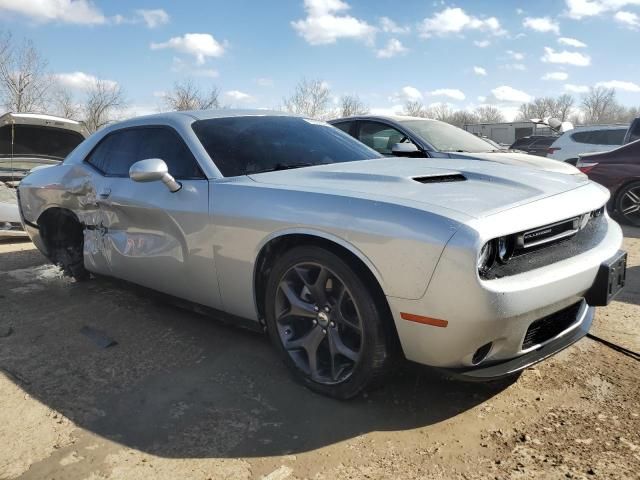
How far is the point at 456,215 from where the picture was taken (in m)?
2.17

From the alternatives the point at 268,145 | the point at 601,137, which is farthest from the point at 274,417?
the point at 601,137

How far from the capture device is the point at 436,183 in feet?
8.88

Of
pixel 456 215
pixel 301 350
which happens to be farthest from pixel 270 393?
pixel 456 215

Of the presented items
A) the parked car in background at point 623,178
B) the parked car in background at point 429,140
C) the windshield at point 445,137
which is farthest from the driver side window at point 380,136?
the parked car in background at point 623,178

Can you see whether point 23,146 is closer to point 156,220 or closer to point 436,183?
point 156,220

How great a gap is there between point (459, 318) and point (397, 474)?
0.67 metres

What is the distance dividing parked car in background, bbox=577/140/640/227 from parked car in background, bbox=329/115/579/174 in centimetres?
174

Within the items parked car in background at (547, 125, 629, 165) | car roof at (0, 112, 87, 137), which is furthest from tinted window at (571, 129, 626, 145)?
car roof at (0, 112, 87, 137)

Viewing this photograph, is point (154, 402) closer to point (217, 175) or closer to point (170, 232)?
point (170, 232)

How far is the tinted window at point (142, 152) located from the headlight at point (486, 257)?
5.91 feet

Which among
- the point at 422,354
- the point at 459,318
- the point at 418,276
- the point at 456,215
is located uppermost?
the point at 456,215

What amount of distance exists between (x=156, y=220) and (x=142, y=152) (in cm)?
70

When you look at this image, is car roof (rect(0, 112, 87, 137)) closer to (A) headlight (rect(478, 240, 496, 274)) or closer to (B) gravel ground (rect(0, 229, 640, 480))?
(B) gravel ground (rect(0, 229, 640, 480))

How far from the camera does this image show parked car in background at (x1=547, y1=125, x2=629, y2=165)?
11656mm
